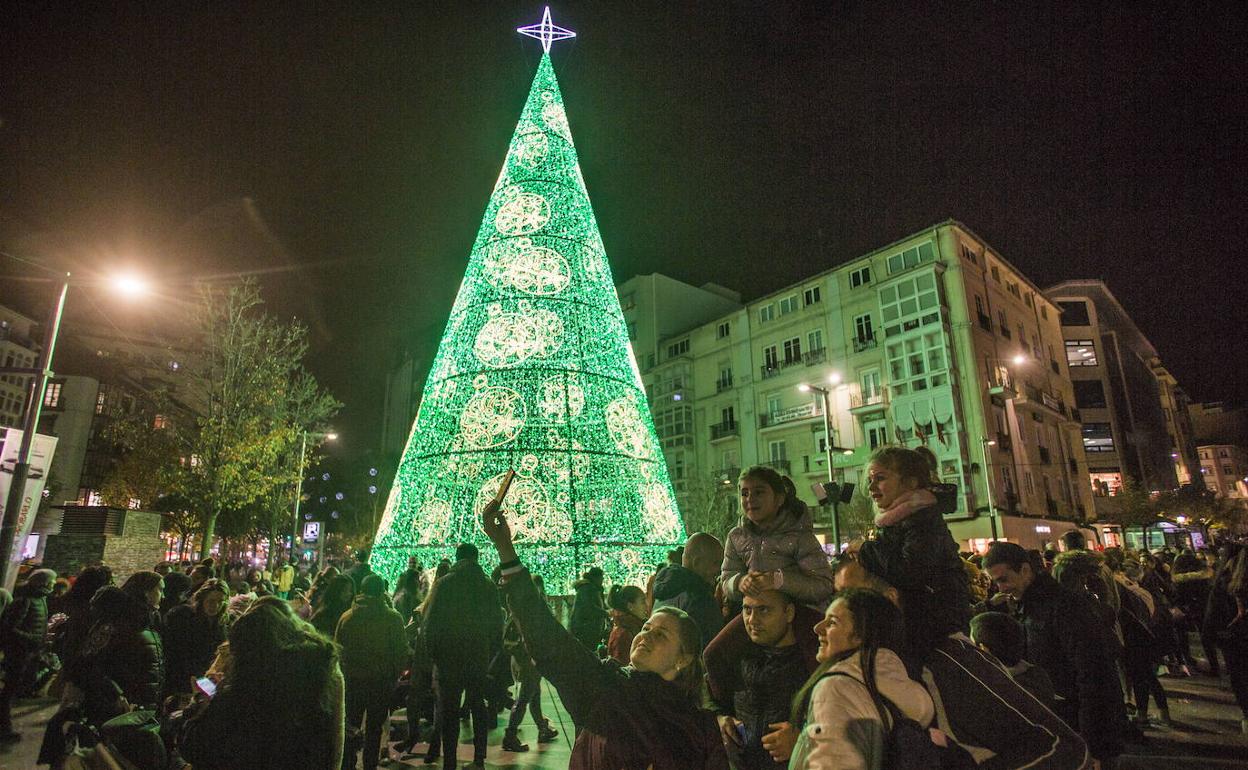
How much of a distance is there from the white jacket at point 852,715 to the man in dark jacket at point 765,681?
588 millimetres

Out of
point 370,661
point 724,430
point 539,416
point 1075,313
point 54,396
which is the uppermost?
point 1075,313

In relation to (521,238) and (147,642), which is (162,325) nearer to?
(521,238)

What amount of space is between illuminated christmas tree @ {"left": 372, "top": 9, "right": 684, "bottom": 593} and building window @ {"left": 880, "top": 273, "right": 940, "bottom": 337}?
23.7 metres

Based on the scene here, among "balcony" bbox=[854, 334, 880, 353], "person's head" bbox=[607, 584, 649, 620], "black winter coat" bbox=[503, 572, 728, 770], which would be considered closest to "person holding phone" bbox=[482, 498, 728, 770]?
"black winter coat" bbox=[503, 572, 728, 770]

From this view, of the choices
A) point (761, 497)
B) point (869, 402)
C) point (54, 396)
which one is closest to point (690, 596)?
point (761, 497)

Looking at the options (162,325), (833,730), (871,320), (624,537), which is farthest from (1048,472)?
(162,325)

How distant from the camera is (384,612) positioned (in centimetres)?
583

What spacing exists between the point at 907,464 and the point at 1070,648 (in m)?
2.13

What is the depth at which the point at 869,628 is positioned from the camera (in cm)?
222

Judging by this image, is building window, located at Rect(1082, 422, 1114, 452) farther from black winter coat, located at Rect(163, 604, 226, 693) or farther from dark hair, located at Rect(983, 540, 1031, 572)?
black winter coat, located at Rect(163, 604, 226, 693)

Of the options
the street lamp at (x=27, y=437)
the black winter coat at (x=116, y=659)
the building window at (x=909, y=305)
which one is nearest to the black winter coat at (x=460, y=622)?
the black winter coat at (x=116, y=659)

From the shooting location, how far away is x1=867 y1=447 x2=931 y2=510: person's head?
116 inches

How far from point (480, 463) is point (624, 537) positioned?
290cm

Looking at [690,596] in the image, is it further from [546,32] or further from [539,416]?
[546,32]
